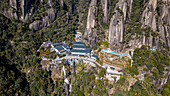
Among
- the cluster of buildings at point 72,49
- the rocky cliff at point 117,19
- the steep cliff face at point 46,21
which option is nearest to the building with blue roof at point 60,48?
the cluster of buildings at point 72,49

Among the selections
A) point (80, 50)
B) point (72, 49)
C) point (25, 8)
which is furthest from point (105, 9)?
point (25, 8)

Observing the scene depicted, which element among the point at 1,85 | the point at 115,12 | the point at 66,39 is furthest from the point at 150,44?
the point at 1,85

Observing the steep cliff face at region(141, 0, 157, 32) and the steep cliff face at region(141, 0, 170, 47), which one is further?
the steep cliff face at region(141, 0, 157, 32)

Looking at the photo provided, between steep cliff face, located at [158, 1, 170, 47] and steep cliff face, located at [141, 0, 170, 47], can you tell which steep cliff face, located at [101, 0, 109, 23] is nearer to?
steep cliff face, located at [141, 0, 170, 47]

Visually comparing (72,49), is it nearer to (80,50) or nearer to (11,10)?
(80,50)

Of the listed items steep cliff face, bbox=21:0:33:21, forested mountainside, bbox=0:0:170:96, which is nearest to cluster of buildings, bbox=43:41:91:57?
forested mountainside, bbox=0:0:170:96

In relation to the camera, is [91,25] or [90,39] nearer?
[90,39]

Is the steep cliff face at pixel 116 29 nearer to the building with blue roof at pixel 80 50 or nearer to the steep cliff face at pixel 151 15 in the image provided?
the steep cliff face at pixel 151 15

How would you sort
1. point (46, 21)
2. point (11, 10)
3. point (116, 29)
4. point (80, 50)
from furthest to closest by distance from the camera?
point (46, 21) < point (11, 10) < point (116, 29) < point (80, 50)

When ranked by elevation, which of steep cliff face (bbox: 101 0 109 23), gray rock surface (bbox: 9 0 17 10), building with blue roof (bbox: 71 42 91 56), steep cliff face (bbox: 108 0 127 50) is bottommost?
building with blue roof (bbox: 71 42 91 56)
